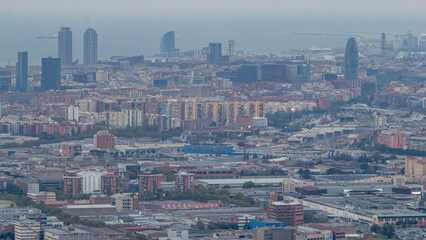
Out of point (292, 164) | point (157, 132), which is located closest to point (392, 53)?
point (157, 132)

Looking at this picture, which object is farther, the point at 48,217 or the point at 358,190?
the point at 358,190

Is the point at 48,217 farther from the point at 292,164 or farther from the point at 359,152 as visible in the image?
the point at 359,152

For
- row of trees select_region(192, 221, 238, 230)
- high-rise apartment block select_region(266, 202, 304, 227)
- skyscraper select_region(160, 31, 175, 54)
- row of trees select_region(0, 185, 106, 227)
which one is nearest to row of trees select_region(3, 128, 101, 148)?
row of trees select_region(0, 185, 106, 227)

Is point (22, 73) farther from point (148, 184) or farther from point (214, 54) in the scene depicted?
point (148, 184)

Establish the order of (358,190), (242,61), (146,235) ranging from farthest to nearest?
(242,61) < (358,190) < (146,235)

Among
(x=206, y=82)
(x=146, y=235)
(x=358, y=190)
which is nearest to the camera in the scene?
(x=146, y=235)

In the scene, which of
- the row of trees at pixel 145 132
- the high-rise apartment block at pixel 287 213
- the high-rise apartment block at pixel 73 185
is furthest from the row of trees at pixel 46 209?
the row of trees at pixel 145 132
